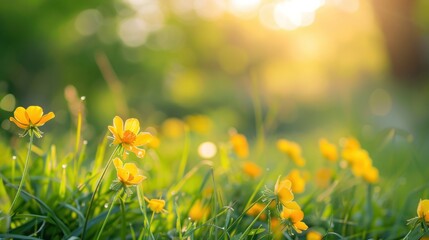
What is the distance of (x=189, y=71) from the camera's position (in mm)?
11203

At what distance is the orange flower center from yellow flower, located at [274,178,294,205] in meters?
0.28

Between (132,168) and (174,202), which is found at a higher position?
(132,168)

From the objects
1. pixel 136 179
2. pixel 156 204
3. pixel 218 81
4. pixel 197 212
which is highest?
pixel 136 179

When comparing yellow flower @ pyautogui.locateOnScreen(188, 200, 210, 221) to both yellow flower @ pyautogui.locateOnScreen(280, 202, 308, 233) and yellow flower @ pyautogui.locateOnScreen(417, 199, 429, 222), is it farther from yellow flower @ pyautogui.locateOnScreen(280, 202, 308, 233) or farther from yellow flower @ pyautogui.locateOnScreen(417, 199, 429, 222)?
yellow flower @ pyautogui.locateOnScreen(417, 199, 429, 222)

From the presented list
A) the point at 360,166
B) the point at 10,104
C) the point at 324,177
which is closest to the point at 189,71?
the point at 10,104

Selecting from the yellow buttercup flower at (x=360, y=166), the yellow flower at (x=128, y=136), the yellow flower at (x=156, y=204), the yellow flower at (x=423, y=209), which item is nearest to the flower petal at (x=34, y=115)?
the yellow flower at (x=128, y=136)

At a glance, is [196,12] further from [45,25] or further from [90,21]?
[45,25]

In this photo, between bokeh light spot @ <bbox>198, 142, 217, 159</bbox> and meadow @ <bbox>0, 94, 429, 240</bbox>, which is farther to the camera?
bokeh light spot @ <bbox>198, 142, 217, 159</bbox>

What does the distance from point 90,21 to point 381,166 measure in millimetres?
7081

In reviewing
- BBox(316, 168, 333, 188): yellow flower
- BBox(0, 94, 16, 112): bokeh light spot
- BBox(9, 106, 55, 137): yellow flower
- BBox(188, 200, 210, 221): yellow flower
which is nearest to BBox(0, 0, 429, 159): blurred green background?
BBox(0, 94, 16, 112): bokeh light spot

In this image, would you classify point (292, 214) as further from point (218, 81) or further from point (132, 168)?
point (218, 81)

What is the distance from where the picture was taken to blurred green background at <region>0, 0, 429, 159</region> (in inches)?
184

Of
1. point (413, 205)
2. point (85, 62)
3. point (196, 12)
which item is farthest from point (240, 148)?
point (196, 12)

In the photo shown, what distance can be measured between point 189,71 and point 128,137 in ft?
33.8
